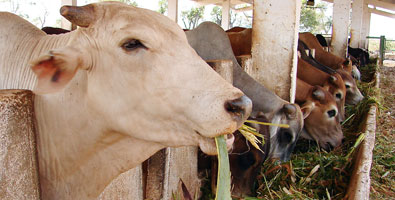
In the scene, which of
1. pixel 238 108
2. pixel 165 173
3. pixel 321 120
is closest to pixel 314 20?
pixel 321 120

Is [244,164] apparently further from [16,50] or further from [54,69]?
[54,69]

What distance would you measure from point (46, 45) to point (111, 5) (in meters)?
0.44

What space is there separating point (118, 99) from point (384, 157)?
4.20 meters

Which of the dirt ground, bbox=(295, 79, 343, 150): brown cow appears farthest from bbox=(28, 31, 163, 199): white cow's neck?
bbox=(295, 79, 343, 150): brown cow

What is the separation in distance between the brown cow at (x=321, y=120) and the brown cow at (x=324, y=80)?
3.37 feet

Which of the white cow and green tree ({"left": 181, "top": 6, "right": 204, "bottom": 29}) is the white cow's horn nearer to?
the white cow

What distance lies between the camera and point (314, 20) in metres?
50.6

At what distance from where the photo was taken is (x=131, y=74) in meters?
1.71

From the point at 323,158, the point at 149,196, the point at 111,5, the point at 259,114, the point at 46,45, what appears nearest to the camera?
the point at 111,5

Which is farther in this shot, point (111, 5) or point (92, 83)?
point (111, 5)

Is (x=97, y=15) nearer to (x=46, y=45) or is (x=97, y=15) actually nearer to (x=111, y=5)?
(x=111, y=5)

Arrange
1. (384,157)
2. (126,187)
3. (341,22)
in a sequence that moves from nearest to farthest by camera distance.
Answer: (126,187) < (384,157) < (341,22)

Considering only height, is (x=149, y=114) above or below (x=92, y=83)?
below

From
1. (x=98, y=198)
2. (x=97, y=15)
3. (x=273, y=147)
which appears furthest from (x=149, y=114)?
(x=273, y=147)
